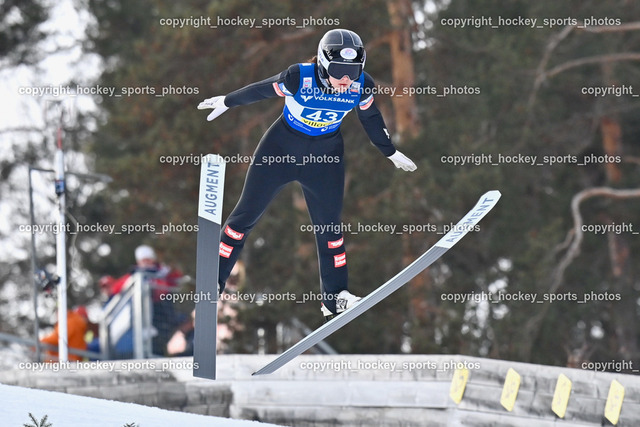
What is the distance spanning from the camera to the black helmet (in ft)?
22.2

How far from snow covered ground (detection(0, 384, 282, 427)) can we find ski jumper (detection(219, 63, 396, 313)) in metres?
0.95

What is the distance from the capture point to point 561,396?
7680 millimetres

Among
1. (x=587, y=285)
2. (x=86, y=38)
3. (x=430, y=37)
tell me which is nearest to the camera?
(x=430, y=37)

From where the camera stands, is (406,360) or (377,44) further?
(377,44)

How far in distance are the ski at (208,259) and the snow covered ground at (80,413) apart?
1.36ft

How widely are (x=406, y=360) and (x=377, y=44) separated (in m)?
9.77

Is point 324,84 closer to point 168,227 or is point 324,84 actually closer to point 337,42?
point 337,42

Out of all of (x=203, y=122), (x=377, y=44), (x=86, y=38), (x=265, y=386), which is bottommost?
(x=265, y=386)

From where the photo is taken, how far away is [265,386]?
8586 mm

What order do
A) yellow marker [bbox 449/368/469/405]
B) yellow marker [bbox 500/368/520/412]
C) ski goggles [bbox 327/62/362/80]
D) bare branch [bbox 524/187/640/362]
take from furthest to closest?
bare branch [bbox 524/187/640/362]
yellow marker [bbox 449/368/469/405]
yellow marker [bbox 500/368/520/412]
ski goggles [bbox 327/62/362/80]

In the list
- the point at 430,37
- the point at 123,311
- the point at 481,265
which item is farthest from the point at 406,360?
the point at 481,265

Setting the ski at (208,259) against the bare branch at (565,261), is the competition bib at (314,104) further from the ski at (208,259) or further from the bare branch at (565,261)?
the bare branch at (565,261)

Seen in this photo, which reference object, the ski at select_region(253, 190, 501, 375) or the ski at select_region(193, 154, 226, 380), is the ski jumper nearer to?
the ski at select_region(193, 154, 226, 380)

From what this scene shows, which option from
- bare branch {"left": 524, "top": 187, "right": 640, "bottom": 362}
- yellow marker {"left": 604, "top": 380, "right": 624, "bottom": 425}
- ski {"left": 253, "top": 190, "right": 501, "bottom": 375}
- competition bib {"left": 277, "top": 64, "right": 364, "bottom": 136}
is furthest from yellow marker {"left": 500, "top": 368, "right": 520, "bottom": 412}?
bare branch {"left": 524, "top": 187, "right": 640, "bottom": 362}
